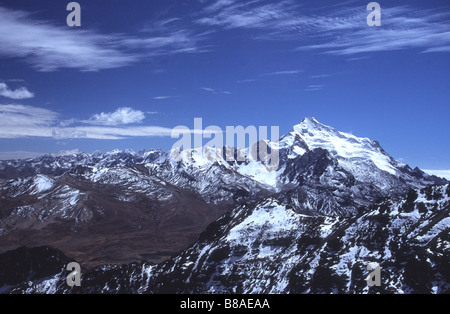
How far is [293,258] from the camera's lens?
140500mm

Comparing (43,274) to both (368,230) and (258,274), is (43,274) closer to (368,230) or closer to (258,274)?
(258,274)

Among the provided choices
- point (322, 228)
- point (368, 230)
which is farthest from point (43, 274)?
point (368, 230)

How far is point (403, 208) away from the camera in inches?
5408

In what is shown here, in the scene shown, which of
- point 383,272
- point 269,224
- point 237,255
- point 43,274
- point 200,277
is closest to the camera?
point 383,272

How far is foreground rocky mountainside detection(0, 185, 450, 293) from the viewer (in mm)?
111312

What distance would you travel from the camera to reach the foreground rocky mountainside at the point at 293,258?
4382 inches
